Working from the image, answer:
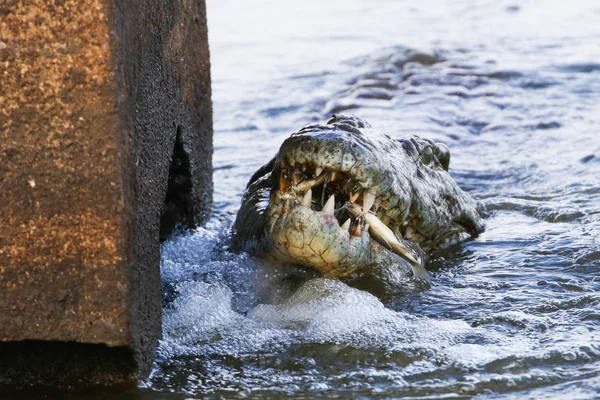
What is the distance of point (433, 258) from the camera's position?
5.05 metres

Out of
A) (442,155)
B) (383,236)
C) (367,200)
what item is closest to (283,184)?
(367,200)

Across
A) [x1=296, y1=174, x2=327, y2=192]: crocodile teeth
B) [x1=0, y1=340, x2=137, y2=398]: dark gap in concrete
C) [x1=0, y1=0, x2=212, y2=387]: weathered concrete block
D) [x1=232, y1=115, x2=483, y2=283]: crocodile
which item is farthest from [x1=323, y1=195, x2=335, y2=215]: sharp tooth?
[x1=0, y1=340, x2=137, y2=398]: dark gap in concrete

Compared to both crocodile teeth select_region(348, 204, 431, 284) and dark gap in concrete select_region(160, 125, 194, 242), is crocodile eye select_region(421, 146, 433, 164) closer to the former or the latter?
crocodile teeth select_region(348, 204, 431, 284)

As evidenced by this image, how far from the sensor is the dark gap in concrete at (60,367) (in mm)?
3338

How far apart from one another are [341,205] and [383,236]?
0.22m

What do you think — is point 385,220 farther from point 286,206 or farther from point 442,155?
point 442,155

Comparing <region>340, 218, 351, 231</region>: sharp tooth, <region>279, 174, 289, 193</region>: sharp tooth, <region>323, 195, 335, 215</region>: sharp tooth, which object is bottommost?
<region>340, 218, 351, 231</region>: sharp tooth

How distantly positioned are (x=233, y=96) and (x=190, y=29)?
4.85 meters

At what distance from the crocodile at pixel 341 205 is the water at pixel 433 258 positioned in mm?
145

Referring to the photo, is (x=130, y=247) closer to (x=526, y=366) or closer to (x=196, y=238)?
(x=526, y=366)

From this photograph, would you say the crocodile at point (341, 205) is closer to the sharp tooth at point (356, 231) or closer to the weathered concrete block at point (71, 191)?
the sharp tooth at point (356, 231)

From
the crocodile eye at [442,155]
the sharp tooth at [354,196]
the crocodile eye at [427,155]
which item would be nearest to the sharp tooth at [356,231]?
the sharp tooth at [354,196]

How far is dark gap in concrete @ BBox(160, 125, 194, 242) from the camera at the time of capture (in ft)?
16.5

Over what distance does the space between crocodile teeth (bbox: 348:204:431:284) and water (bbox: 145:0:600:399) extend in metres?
0.16
